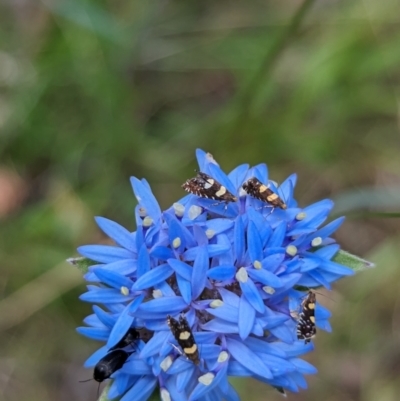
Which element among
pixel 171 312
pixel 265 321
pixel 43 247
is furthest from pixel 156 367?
pixel 43 247

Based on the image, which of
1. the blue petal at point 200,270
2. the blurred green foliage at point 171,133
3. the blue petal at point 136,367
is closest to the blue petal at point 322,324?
the blue petal at point 200,270

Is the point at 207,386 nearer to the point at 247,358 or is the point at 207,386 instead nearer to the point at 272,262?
the point at 247,358

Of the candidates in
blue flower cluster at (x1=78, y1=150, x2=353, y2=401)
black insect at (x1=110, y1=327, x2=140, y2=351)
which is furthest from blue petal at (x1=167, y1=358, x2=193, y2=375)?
black insect at (x1=110, y1=327, x2=140, y2=351)

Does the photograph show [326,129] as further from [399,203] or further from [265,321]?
[265,321]

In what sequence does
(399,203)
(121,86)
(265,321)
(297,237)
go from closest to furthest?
(265,321) < (297,237) < (399,203) < (121,86)

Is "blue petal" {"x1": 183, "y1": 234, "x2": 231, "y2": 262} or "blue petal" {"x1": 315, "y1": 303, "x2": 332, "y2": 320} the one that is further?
"blue petal" {"x1": 315, "y1": 303, "x2": 332, "y2": 320}

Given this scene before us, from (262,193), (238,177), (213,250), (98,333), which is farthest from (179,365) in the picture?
(238,177)

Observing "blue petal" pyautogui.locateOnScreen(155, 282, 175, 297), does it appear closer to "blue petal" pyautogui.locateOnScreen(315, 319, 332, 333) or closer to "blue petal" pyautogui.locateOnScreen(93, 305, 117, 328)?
"blue petal" pyautogui.locateOnScreen(93, 305, 117, 328)
